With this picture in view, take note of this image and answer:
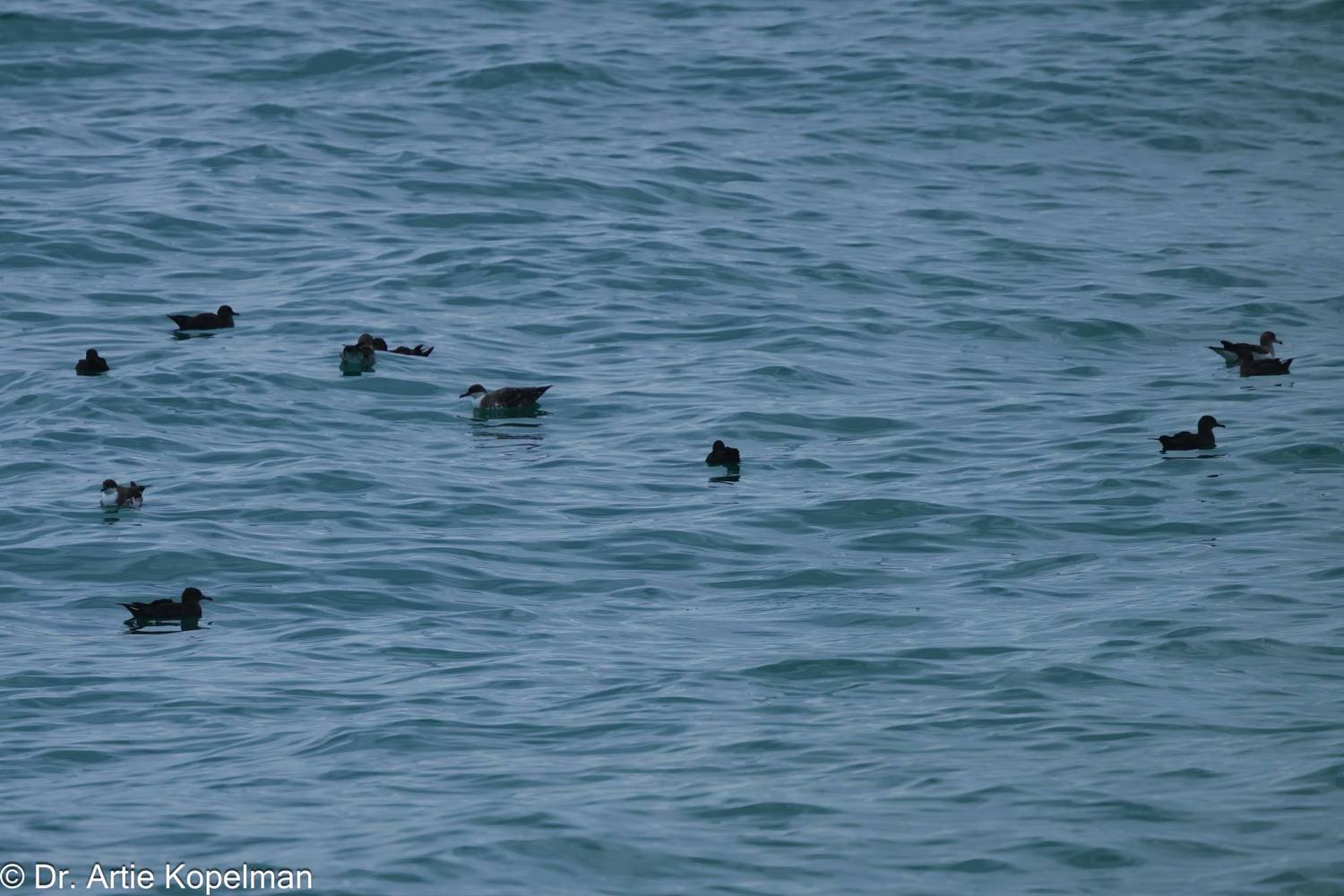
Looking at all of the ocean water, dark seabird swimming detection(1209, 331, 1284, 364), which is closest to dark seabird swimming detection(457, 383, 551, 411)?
the ocean water

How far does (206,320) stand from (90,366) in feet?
6.71

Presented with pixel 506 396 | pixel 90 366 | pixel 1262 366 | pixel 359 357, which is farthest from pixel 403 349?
pixel 1262 366

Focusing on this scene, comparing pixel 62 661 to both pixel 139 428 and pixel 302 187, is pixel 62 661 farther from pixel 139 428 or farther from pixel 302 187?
pixel 302 187

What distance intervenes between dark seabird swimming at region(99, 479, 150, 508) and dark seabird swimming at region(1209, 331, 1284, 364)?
11.9 metres

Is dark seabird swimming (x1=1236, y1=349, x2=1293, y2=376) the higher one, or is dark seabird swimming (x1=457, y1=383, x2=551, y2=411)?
dark seabird swimming (x1=1236, y1=349, x2=1293, y2=376)

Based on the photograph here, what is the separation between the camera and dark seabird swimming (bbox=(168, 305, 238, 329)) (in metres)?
21.7

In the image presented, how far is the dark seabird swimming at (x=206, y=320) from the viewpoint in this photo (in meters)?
21.7

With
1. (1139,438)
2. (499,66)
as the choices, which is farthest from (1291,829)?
(499,66)

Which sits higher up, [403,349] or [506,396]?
[403,349]

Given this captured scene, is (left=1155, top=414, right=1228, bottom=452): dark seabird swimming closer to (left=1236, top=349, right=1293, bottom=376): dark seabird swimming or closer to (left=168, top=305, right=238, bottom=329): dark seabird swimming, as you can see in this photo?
(left=1236, top=349, right=1293, bottom=376): dark seabird swimming

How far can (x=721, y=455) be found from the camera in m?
17.8

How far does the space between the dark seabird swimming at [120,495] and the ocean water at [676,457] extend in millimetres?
123

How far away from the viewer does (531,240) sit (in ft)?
86.2

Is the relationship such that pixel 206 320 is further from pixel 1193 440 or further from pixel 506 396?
pixel 1193 440
